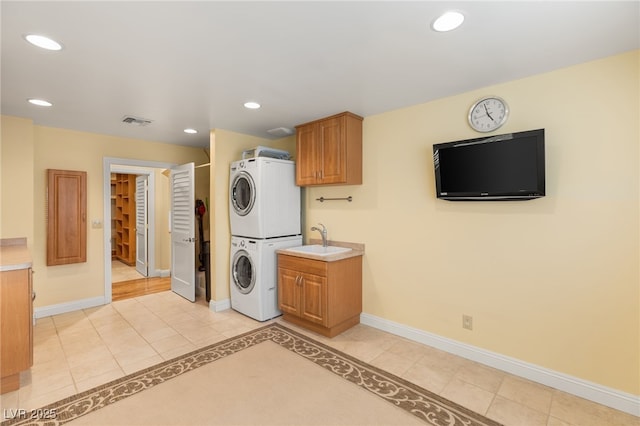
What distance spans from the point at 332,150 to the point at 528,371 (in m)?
2.69

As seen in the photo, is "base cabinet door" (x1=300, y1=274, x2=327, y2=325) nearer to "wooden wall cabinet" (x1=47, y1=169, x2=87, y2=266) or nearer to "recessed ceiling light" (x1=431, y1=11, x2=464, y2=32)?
"recessed ceiling light" (x1=431, y1=11, x2=464, y2=32)

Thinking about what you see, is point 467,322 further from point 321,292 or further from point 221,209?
point 221,209

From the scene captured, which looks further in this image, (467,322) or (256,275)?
(256,275)

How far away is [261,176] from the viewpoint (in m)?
3.62

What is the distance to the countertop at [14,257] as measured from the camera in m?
2.22

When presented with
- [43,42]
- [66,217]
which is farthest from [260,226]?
[66,217]

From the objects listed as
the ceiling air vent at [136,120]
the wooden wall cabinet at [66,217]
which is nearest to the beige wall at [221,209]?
the ceiling air vent at [136,120]

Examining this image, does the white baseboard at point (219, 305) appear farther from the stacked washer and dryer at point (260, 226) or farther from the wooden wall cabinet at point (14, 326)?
the wooden wall cabinet at point (14, 326)

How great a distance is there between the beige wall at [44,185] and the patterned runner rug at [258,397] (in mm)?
2354

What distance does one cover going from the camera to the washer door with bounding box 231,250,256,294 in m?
3.72

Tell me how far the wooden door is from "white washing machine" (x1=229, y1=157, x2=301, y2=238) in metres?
0.53

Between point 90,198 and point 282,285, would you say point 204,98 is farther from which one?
point 90,198

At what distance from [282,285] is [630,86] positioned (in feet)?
11.4

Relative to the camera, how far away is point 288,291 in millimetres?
3527
